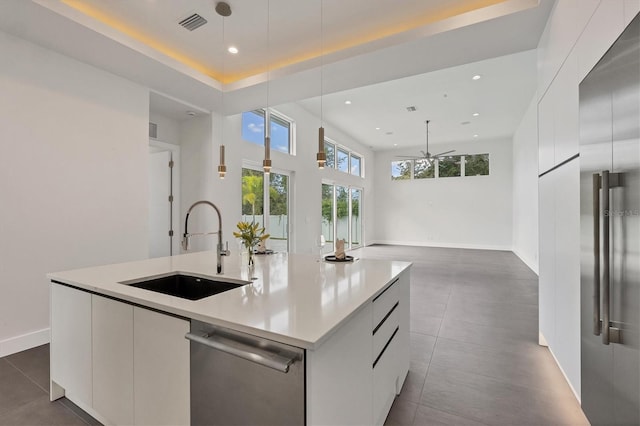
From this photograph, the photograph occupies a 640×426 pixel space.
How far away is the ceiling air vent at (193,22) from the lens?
9.68ft

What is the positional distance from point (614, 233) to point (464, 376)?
5.25 feet

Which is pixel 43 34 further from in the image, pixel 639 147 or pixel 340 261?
pixel 639 147

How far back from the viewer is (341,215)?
359 inches

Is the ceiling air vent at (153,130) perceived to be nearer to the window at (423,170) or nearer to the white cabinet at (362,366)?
the white cabinet at (362,366)

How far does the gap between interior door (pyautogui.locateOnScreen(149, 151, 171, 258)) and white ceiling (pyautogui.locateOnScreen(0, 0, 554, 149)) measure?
1.07 m

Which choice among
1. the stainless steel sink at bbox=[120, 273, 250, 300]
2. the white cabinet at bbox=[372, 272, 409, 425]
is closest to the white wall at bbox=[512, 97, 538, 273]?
the white cabinet at bbox=[372, 272, 409, 425]

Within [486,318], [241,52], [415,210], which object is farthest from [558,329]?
[415,210]

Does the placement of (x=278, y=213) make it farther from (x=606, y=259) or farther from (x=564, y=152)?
A: (x=606, y=259)

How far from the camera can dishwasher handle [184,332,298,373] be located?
1.03 m

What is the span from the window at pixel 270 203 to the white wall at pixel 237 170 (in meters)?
0.16

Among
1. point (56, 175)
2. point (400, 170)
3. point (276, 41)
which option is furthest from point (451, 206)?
point (56, 175)

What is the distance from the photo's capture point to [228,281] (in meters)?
1.86

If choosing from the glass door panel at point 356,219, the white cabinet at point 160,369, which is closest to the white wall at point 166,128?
the white cabinet at point 160,369

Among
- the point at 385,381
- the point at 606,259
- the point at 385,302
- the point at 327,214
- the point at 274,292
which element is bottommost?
the point at 385,381
